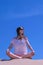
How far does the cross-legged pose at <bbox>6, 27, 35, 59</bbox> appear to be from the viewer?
4.56 metres

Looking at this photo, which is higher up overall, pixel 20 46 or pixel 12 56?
pixel 20 46

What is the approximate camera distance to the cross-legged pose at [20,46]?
4.56 meters

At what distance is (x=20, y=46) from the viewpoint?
4672 mm

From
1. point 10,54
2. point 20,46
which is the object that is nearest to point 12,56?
point 10,54

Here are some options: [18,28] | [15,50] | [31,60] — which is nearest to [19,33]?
[18,28]
